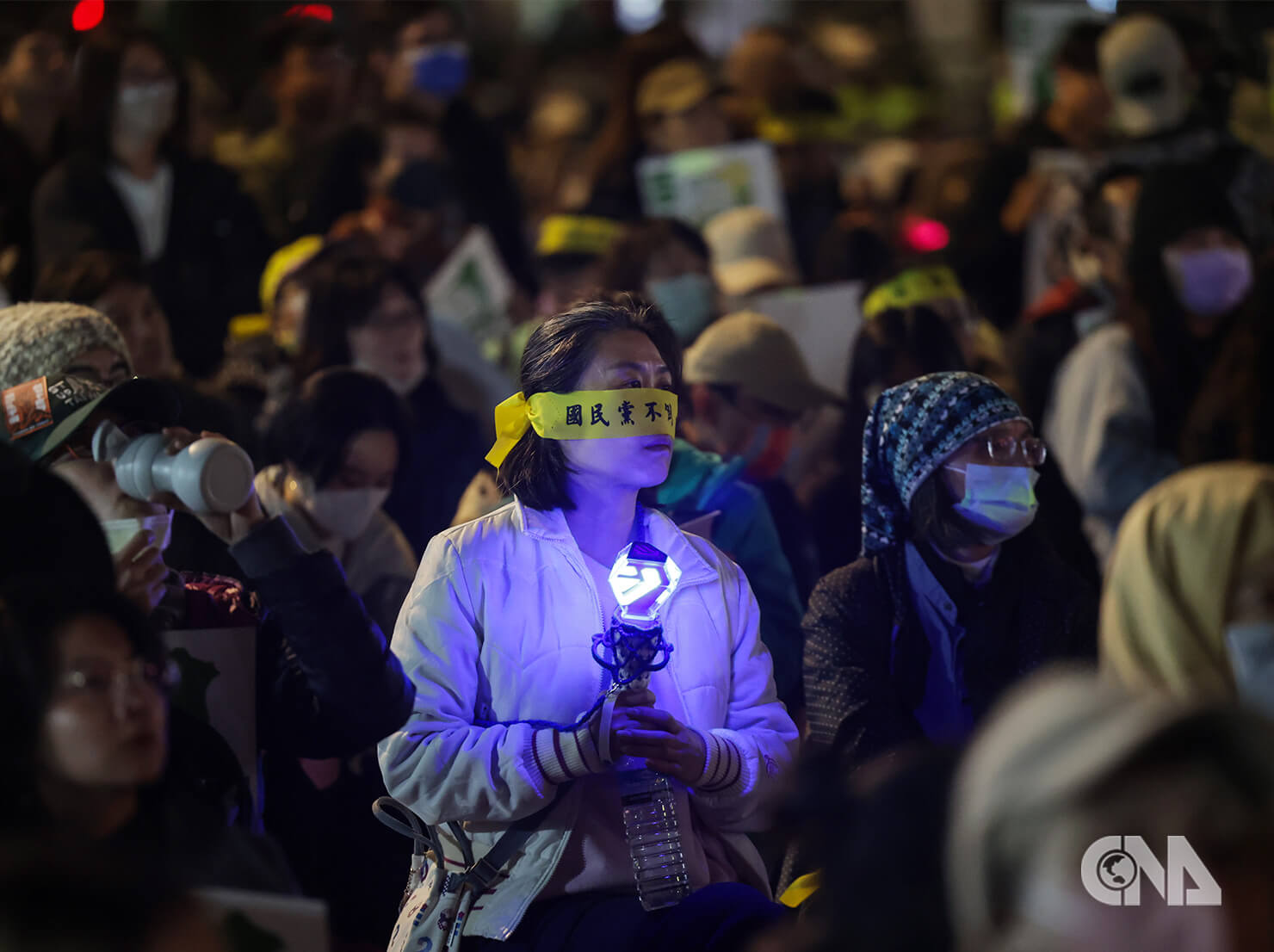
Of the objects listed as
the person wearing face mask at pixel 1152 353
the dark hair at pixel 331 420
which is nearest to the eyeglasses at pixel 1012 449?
the dark hair at pixel 331 420

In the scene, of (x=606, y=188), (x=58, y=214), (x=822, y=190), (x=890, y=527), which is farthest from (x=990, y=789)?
(x=822, y=190)

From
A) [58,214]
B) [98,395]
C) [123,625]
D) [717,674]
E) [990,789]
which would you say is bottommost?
[717,674]

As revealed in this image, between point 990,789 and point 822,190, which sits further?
point 822,190

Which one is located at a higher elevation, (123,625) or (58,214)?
(58,214)

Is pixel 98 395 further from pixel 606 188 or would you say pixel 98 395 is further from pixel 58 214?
pixel 606 188

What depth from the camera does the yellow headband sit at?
3320 millimetres

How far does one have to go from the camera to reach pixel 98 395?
3275 mm

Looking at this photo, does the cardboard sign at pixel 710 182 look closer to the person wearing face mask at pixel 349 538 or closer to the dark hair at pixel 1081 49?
the dark hair at pixel 1081 49

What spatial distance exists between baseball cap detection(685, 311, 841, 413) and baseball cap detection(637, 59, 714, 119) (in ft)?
9.06

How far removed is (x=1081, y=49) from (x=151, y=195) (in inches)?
205

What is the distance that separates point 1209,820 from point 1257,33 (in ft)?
29.4

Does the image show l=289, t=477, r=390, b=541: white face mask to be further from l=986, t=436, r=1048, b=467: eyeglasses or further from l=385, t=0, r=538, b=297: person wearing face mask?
l=385, t=0, r=538, b=297: person wearing face mask

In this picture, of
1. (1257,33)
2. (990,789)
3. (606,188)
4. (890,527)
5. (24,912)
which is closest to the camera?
(24,912)

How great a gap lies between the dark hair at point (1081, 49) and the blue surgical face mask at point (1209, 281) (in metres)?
2.81
